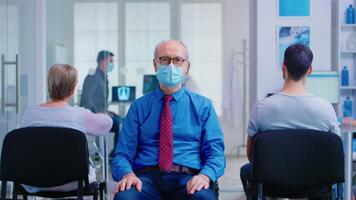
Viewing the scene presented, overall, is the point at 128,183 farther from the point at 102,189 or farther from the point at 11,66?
the point at 11,66

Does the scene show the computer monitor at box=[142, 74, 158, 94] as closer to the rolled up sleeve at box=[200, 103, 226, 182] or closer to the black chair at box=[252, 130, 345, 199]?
the rolled up sleeve at box=[200, 103, 226, 182]

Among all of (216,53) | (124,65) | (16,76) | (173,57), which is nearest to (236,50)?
(216,53)

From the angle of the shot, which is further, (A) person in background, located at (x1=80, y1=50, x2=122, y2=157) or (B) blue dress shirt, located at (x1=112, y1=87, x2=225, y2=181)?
(A) person in background, located at (x1=80, y1=50, x2=122, y2=157)

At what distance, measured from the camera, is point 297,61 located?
8.78 ft

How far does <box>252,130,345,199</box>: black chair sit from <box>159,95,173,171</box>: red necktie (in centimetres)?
40

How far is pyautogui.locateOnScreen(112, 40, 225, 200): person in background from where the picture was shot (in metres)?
2.47

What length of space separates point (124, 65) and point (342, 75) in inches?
105

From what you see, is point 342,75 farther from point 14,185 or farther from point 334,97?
point 14,185

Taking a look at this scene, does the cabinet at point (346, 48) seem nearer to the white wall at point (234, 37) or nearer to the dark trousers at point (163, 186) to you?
the white wall at point (234, 37)

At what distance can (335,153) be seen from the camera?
2.49m

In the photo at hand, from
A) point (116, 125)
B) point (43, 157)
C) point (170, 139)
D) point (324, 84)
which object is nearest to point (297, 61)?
point (170, 139)

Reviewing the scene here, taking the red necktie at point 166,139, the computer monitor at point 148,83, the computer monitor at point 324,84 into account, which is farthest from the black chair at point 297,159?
the computer monitor at point 148,83

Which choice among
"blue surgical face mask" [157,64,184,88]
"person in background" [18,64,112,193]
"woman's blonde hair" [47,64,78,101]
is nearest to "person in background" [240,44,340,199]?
"blue surgical face mask" [157,64,184,88]

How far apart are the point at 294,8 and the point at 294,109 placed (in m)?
2.42
